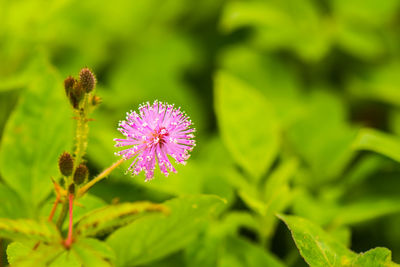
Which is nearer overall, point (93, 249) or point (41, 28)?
point (93, 249)

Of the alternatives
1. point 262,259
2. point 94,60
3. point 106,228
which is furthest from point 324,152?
point 94,60

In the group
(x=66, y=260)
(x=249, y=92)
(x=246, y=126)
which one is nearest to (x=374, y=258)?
(x=66, y=260)

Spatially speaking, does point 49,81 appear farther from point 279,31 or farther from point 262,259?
point 279,31

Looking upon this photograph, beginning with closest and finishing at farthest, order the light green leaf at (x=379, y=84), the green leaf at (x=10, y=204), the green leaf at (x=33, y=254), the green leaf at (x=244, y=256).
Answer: the green leaf at (x=33, y=254)
the green leaf at (x=10, y=204)
the green leaf at (x=244, y=256)
the light green leaf at (x=379, y=84)

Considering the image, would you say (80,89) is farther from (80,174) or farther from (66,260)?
(66,260)

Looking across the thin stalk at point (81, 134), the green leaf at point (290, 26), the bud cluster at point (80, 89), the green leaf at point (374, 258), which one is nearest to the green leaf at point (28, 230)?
the thin stalk at point (81, 134)

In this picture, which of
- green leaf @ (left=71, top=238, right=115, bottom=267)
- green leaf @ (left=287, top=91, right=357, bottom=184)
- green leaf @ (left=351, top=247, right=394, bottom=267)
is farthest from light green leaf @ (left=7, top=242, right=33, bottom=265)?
green leaf @ (left=287, top=91, right=357, bottom=184)

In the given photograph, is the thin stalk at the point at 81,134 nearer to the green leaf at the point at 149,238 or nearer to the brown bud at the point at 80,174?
the brown bud at the point at 80,174
